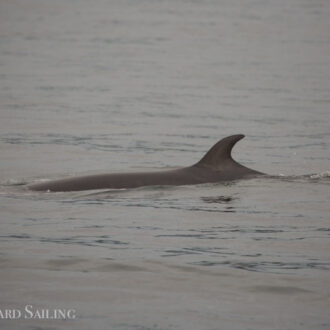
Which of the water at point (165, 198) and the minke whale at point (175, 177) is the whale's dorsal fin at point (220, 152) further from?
the water at point (165, 198)

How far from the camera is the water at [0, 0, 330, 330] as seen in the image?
8.41 metres

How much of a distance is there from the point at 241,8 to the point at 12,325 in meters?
65.2

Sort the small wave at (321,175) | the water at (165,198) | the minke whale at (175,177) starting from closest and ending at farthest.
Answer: the water at (165,198)
the minke whale at (175,177)
the small wave at (321,175)

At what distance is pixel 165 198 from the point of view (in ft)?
39.8

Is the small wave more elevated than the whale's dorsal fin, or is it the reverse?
the whale's dorsal fin

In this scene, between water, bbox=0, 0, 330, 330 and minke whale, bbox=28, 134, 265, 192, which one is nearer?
water, bbox=0, 0, 330, 330

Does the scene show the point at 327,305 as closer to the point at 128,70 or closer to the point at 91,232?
the point at 91,232

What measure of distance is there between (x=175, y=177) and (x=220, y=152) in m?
0.59

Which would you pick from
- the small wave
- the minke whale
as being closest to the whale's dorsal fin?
the minke whale

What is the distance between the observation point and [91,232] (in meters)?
10.5

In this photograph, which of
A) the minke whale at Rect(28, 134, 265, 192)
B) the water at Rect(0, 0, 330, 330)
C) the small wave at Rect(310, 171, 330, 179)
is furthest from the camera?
the small wave at Rect(310, 171, 330, 179)

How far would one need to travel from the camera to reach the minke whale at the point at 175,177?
495 inches

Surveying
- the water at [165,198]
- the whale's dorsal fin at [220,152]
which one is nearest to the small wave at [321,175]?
the water at [165,198]

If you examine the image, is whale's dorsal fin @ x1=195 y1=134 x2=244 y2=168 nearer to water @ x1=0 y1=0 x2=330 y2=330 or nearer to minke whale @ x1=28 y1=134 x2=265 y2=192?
minke whale @ x1=28 y1=134 x2=265 y2=192
